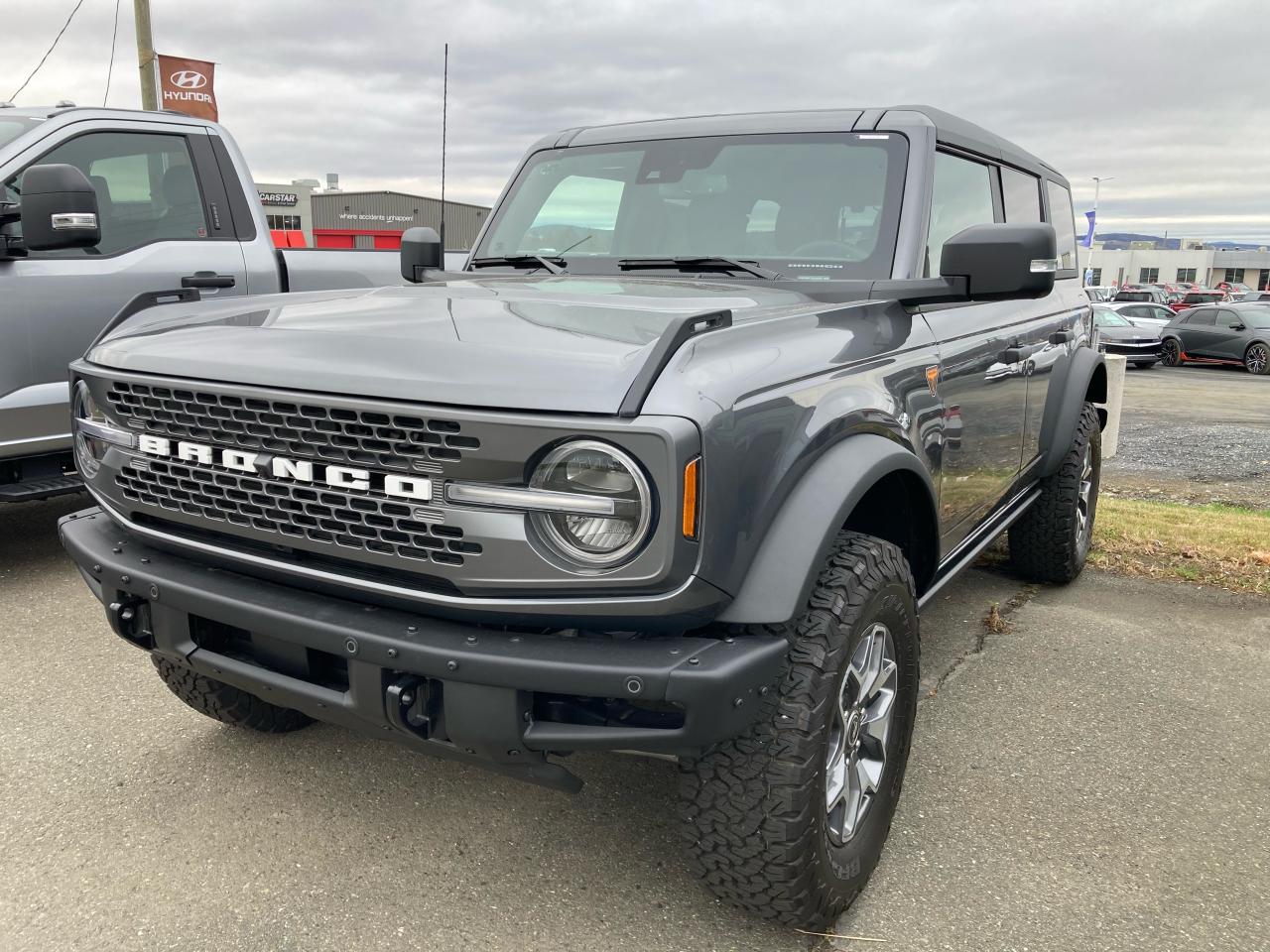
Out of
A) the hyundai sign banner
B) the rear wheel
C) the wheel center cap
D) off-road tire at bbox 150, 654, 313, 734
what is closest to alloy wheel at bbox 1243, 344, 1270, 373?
the rear wheel

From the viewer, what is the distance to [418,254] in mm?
4004

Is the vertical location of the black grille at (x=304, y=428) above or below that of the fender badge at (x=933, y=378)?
below

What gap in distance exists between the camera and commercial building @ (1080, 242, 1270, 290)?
94.8 m

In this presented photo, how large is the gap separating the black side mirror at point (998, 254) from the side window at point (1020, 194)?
1.60 m

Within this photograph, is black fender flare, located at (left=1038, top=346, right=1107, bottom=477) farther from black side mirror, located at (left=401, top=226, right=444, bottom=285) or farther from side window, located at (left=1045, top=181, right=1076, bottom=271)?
black side mirror, located at (left=401, top=226, right=444, bottom=285)

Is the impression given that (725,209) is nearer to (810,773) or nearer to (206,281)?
(810,773)

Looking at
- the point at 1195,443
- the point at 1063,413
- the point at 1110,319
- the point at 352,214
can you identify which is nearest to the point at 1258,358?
the point at 1110,319

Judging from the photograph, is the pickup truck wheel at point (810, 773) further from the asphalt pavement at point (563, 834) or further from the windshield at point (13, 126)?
the windshield at point (13, 126)

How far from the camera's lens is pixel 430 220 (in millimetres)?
28125

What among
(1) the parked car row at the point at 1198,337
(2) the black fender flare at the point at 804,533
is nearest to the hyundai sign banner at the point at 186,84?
(2) the black fender flare at the point at 804,533

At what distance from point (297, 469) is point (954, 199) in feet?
8.00

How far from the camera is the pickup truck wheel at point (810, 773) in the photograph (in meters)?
2.12

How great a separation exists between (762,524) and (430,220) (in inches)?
1086

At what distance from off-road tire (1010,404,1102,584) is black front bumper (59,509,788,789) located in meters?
3.23
